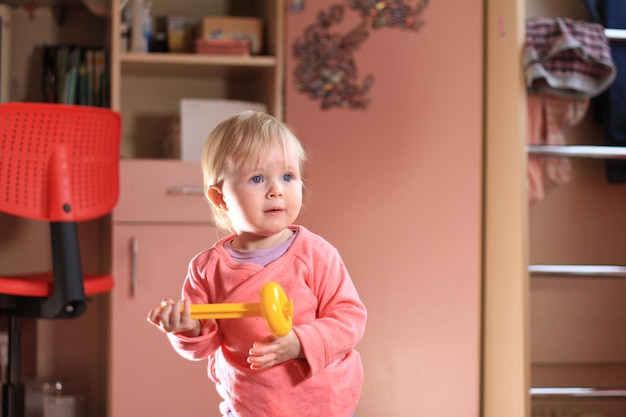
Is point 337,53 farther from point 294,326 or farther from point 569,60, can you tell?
point 294,326

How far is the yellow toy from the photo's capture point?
43.0 inches

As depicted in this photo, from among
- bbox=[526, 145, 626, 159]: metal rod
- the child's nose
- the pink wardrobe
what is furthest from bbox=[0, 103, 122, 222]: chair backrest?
bbox=[526, 145, 626, 159]: metal rod

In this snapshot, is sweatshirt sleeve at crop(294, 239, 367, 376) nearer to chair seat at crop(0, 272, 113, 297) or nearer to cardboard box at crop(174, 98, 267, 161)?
chair seat at crop(0, 272, 113, 297)

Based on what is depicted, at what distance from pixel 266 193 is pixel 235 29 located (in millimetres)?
1559

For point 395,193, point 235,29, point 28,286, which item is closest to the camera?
point 28,286

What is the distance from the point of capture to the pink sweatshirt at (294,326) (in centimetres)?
128

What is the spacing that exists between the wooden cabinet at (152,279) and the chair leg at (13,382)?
0.27m

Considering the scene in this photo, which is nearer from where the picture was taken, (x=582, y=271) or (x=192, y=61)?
(x=582, y=271)

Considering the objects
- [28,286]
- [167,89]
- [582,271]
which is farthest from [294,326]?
[167,89]

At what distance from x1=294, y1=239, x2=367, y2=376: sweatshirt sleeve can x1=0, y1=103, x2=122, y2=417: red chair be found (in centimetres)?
110

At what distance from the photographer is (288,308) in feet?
3.75

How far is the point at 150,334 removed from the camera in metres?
2.58

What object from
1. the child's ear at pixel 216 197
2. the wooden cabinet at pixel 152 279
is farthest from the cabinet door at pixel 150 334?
the child's ear at pixel 216 197

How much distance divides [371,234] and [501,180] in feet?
1.40
